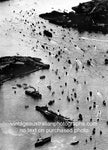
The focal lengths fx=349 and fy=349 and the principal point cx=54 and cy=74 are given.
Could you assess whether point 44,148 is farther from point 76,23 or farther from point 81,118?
point 76,23

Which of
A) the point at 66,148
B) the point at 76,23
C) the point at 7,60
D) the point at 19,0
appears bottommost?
the point at 66,148

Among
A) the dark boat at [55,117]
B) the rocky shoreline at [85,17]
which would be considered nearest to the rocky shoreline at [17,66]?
the dark boat at [55,117]

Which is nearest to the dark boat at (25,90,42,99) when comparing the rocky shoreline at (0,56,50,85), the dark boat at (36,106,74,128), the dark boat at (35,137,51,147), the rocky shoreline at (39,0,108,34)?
the dark boat at (36,106,74,128)

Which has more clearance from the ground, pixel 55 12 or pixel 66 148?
pixel 55 12

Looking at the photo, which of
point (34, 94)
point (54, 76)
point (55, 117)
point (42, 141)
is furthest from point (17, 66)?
point (42, 141)

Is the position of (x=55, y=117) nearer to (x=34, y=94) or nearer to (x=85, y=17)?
(x=34, y=94)

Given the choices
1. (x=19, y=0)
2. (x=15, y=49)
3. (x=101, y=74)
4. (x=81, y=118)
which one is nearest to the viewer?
(x=81, y=118)

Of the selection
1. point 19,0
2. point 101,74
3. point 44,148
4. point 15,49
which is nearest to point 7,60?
point 15,49
